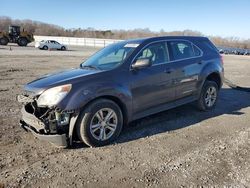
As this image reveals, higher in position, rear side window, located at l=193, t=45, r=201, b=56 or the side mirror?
rear side window, located at l=193, t=45, r=201, b=56

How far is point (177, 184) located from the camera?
11.8 feet

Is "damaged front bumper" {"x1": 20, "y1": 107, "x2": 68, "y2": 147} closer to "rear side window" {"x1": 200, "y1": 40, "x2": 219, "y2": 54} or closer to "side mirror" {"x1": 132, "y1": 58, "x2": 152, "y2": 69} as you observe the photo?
"side mirror" {"x1": 132, "y1": 58, "x2": 152, "y2": 69}

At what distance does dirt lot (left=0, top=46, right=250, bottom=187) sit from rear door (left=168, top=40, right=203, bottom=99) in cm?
69

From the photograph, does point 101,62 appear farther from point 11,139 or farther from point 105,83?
point 11,139

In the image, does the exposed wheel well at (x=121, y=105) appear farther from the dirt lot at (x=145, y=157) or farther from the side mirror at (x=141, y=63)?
the side mirror at (x=141, y=63)

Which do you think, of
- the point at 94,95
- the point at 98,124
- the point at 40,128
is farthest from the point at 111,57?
the point at 40,128

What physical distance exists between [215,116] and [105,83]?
3.08m

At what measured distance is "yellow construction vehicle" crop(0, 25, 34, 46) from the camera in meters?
38.7

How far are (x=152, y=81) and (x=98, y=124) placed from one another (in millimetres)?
1384

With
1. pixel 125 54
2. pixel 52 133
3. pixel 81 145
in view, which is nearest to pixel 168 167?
pixel 81 145

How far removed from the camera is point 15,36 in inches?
1553

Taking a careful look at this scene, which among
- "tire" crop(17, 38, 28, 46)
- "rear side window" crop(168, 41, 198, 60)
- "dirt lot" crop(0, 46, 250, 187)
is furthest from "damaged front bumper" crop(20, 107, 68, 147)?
"tire" crop(17, 38, 28, 46)

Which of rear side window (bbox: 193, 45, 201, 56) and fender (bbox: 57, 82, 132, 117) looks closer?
fender (bbox: 57, 82, 132, 117)

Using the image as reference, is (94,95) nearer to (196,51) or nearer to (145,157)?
(145,157)
